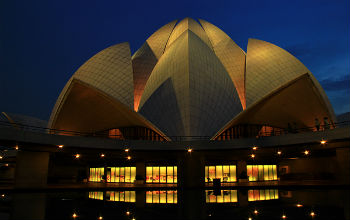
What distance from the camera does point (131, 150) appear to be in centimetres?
2528

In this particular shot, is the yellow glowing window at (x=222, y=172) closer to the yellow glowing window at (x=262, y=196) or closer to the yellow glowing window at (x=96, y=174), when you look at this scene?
the yellow glowing window at (x=96, y=174)

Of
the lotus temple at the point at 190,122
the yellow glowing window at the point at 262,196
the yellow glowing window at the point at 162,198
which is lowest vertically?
the yellow glowing window at the point at 162,198

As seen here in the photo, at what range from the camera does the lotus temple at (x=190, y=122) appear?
80.5 feet

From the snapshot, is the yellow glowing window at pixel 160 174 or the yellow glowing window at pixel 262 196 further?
the yellow glowing window at pixel 160 174

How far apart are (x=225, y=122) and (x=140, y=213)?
66.7 feet

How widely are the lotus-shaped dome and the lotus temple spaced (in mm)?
114

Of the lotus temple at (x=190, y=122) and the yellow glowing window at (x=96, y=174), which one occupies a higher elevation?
the lotus temple at (x=190, y=122)

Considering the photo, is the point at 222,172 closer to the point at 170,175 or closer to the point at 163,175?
the point at 170,175

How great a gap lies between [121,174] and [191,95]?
42.6ft

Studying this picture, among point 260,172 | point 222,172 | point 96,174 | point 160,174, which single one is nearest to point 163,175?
point 160,174

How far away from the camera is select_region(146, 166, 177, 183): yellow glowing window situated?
31.9 metres

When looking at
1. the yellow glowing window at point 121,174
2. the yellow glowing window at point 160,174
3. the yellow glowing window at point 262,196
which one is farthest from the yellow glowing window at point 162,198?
the yellow glowing window at point 121,174

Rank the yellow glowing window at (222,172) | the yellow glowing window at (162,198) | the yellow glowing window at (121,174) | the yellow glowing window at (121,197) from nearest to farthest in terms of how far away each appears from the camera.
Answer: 1. the yellow glowing window at (162,198)
2. the yellow glowing window at (121,197)
3. the yellow glowing window at (222,172)
4. the yellow glowing window at (121,174)

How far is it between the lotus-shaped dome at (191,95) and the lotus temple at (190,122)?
114 mm
